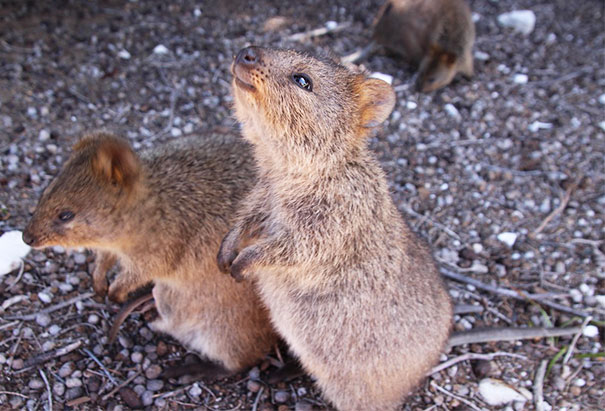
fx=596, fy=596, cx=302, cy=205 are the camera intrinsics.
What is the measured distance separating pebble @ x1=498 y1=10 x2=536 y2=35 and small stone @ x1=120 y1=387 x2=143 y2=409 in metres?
6.02

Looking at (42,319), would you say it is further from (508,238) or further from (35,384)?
(508,238)

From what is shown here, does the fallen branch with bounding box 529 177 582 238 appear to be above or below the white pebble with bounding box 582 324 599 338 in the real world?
above

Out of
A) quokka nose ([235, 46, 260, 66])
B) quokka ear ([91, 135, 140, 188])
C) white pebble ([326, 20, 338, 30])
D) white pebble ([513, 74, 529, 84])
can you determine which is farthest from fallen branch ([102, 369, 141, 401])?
white pebble ([513, 74, 529, 84])

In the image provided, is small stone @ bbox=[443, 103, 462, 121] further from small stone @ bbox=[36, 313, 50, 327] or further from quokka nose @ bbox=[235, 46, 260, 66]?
small stone @ bbox=[36, 313, 50, 327]

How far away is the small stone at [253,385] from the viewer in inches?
154

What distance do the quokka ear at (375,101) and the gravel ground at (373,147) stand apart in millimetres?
534

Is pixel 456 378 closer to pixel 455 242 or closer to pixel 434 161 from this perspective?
pixel 455 242

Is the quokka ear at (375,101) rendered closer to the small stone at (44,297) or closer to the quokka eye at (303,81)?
the quokka eye at (303,81)

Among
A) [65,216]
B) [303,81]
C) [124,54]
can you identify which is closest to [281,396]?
[65,216]

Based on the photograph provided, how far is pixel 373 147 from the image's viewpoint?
5406mm

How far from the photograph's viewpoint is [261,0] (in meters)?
6.94

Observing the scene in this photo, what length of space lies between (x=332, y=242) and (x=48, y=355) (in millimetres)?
1942

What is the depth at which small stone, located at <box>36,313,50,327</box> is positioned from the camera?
12.7ft

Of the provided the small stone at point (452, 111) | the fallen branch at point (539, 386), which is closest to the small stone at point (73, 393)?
the fallen branch at point (539, 386)
